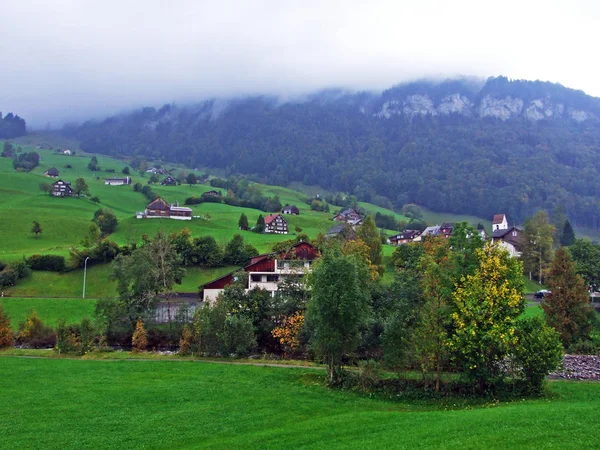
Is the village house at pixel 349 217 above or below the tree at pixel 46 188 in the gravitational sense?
below

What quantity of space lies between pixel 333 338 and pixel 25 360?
85.9ft

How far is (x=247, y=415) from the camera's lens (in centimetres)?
2502

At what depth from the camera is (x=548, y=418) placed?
824 inches

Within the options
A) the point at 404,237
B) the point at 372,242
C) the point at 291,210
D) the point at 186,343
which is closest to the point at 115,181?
the point at 291,210

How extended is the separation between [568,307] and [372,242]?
3119 centimetres

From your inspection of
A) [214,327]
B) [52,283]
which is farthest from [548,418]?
[52,283]

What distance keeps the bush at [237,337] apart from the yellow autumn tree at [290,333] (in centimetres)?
354

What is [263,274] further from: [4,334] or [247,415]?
[247,415]

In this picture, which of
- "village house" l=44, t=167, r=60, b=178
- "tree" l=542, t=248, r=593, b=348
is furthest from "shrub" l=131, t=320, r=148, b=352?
"village house" l=44, t=167, r=60, b=178

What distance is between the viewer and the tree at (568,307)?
151 ft

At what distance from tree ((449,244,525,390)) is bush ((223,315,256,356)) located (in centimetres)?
1953

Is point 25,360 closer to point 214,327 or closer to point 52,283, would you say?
point 214,327

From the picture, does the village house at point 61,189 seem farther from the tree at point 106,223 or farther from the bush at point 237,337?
the bush at point 237,337

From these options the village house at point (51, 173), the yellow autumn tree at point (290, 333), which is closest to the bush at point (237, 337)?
the yellow autumn tree at point (290, 333)
